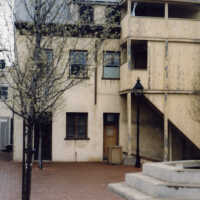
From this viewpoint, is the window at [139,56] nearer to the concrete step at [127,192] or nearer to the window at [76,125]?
the window at [76,125]

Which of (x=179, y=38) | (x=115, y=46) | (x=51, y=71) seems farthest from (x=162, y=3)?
(x=51, y=71)

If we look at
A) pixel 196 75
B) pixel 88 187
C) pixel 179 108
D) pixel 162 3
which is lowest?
pixel 88 187

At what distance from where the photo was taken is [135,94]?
1900cm

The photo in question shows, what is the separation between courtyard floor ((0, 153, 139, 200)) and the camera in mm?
12078

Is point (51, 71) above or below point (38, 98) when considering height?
above

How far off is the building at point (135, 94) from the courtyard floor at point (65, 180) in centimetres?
176

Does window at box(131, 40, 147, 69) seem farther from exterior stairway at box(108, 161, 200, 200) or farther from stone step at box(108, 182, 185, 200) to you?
exterior stairway at box(108, 161, 200, 200)

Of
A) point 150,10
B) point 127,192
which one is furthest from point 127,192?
point 150,10

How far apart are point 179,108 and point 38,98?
12.7m

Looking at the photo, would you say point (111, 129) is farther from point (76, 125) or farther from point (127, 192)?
point (127, 192)

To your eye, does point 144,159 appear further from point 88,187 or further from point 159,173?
point 159,173

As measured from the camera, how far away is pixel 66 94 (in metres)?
21.2

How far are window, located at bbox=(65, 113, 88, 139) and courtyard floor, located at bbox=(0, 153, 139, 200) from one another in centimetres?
184

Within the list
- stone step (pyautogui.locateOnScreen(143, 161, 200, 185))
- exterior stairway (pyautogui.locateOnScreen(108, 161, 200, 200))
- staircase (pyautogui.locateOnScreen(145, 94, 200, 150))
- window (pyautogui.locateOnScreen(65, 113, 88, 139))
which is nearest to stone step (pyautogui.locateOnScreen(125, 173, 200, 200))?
exterior stairway (pyautogui.locateOnScreen(108, 161, 200, 200))
